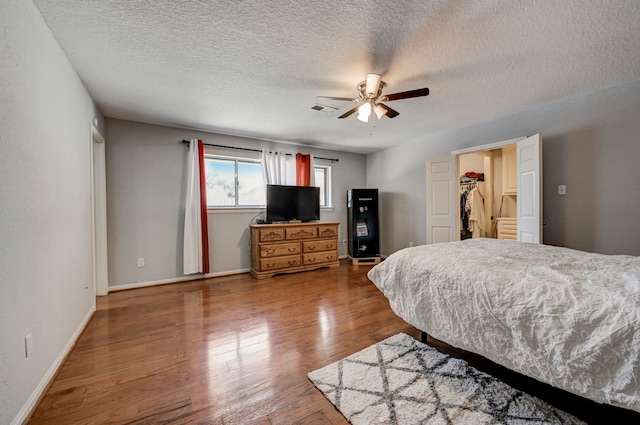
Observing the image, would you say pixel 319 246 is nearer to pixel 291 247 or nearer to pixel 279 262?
pixel 291 247

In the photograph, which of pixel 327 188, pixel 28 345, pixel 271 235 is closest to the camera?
pixel 28 345

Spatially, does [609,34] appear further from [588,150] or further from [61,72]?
[61,72]

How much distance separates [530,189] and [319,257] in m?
3.12

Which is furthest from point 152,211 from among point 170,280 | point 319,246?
point 319,246

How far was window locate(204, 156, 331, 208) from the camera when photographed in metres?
4.25

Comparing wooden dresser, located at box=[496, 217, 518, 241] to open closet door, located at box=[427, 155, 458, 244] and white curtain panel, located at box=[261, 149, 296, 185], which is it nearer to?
open closet door, located at box=[427, 155, 458, 244]

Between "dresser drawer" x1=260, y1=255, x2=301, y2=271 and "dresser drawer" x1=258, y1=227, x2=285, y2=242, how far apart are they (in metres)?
0.31

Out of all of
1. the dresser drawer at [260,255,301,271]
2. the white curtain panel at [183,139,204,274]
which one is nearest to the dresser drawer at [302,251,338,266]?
the dresser drawer at [260,255,301,271]

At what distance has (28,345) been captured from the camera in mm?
1414

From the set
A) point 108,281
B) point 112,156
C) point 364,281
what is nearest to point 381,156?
point 364,281

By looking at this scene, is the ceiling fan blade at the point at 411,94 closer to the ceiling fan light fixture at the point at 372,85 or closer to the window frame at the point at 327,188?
the ceiling fan light fixture at the point at 372,85

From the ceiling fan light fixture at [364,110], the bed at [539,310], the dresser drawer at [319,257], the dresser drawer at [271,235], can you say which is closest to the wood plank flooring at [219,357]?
the bed at [539,310]

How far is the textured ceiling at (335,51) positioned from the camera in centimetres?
161

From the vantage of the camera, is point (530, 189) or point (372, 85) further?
point (530, 189)
